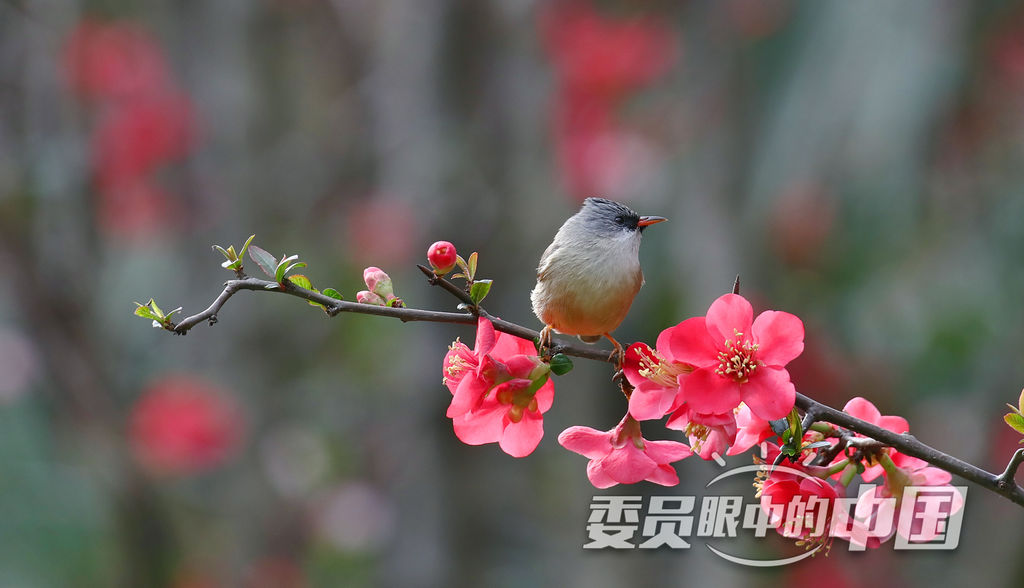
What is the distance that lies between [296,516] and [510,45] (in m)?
3.10

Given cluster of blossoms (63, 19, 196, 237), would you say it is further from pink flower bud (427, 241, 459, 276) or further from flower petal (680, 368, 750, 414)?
flower petal (680, 368, 750, 414)

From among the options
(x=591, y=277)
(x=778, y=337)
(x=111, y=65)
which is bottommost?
(x=778, y=337)

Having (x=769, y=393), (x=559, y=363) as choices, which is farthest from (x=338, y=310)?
(x=769, y=393)

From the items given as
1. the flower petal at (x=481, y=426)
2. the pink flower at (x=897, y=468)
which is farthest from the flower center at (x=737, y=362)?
the flower petal at (x=481, y=426)

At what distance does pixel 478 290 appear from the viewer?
1177mm

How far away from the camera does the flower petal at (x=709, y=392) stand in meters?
1.14

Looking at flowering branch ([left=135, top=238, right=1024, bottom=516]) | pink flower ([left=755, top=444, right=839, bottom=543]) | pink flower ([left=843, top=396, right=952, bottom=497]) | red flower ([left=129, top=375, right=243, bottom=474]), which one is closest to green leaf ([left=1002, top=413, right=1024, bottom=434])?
flowering branch ([left=135, top=238, right=1024, bottom=516])

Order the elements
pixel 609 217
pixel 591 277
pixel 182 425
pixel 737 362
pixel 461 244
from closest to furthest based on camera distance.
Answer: pixel 737 362 < pixel 591 277 < pixel 609 217 < pixel 461 244 < pixel 182 425

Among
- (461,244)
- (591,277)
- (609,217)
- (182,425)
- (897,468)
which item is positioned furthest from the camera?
(182,425)

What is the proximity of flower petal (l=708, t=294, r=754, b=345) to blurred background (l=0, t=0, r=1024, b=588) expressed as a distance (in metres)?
2.36

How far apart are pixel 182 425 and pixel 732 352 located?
13.0 ft

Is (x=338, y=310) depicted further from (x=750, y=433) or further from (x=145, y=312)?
(x=750, y=433)

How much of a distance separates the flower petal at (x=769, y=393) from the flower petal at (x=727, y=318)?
0.22 ft

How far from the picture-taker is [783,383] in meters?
1.11
